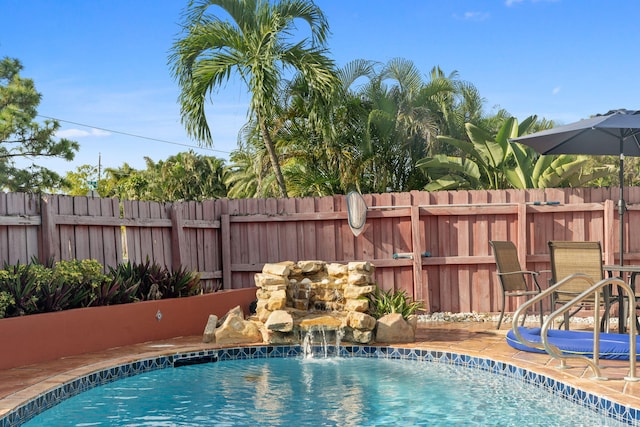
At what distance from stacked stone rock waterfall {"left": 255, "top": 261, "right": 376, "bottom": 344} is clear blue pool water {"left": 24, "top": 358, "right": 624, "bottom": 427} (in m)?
0.66

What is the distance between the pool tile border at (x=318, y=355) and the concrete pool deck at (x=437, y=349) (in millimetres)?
49

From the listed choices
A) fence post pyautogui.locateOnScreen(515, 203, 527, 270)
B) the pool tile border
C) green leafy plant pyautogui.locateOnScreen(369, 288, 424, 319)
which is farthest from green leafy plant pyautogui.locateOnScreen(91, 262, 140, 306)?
fence post pyautogui.locateOnScreen(515, 203, 527, 270)

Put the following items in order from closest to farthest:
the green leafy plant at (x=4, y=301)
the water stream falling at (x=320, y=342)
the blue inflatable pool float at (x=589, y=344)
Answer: the blue inflatable pool float at (x=589, y=344) → the green leafy plant at (x=4, y=301) → the water stream falling at (x=320, y=342)

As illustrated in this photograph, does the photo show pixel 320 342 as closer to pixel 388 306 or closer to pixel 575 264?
pixel 388 306

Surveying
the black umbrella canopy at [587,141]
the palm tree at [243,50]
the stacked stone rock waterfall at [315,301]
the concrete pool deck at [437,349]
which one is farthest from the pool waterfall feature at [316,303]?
the palm tree at [243,50]

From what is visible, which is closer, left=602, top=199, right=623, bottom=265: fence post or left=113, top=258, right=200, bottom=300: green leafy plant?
left=113, top=258, right=200, bottom=300: green leafy plant

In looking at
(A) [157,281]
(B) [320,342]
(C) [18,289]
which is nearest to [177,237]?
(A) [157,281]

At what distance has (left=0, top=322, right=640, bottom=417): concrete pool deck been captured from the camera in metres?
5.16

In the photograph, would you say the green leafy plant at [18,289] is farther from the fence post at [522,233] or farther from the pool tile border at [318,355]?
the fence post at [522,233]

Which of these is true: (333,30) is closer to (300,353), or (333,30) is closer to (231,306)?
(231,306)

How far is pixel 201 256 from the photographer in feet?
34.2

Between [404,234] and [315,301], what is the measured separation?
7.78 feet

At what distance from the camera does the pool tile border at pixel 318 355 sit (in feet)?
15.9

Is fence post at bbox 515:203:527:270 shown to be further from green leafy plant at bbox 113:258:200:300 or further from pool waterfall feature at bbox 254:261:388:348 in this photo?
green leafy plant at bbox 113:258:200:300
